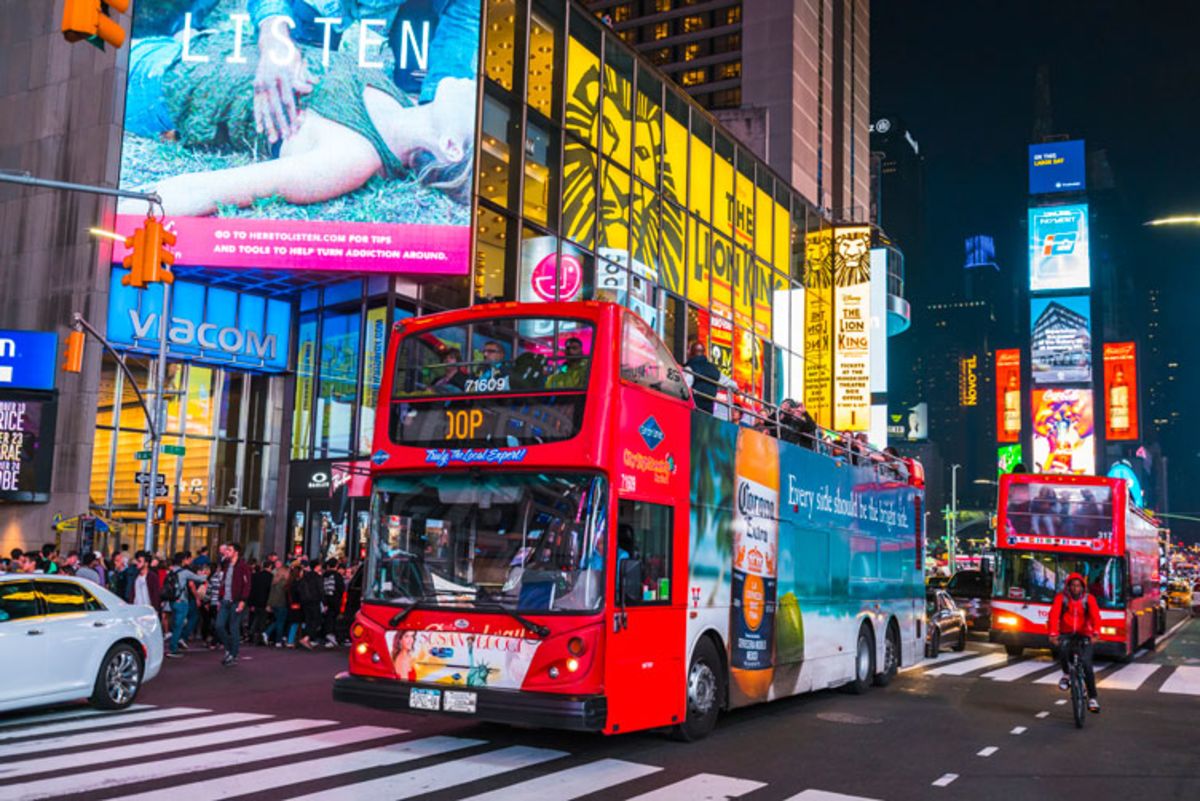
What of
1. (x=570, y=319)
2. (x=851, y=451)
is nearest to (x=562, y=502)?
(x=570, y=319)

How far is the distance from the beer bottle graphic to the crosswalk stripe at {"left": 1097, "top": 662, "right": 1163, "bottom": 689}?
8.71m

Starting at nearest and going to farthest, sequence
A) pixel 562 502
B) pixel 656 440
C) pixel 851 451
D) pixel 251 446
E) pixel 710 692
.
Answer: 1. pixel 562 502
2. pixel 656 440
3. pixel 710 692
4. pixel 851 451
5. pixel 251 446

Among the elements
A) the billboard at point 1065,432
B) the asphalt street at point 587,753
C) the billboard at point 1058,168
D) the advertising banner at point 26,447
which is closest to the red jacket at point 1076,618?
the asphalt street at point 587,753

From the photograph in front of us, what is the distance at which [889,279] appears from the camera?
5850 cm

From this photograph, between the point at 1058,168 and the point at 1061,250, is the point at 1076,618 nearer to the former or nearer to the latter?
the point at 1061,250

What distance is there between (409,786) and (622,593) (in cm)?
239

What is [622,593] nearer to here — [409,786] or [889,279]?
[409,786]

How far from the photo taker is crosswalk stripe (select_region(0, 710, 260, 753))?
9766 mm

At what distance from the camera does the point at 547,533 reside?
9.45m

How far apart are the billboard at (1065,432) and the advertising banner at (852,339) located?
35.8m

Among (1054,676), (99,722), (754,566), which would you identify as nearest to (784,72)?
(1054,676)

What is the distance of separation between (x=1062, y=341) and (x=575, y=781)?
8287 centimetres

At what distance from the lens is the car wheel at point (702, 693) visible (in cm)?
1087

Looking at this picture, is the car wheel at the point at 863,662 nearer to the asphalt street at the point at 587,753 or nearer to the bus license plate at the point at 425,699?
the asphalt street at the point at 587,753
